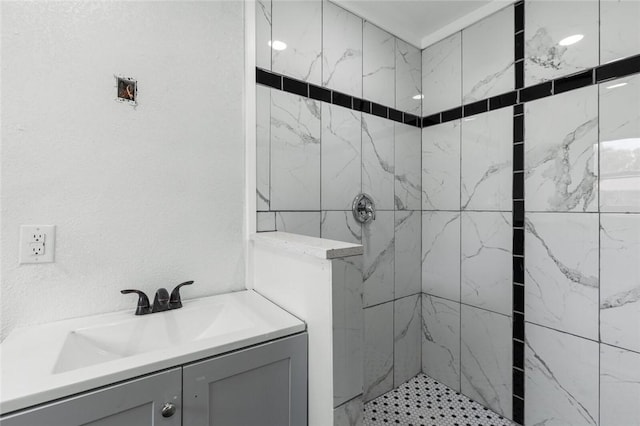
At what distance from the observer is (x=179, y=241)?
1245mm

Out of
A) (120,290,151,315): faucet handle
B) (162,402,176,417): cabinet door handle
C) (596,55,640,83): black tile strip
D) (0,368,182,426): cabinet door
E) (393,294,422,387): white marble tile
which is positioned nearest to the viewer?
(0,368,182,426): cabinet door

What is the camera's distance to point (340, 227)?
1680 mm

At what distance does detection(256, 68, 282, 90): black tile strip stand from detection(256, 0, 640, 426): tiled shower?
0.01 m

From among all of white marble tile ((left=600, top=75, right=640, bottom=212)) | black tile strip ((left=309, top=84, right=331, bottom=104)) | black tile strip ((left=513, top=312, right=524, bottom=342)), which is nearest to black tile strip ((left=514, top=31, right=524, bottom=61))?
white marble tile ((left=600, top=75, right=640, bottom=212))

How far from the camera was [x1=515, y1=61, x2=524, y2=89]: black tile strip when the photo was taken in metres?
1.59

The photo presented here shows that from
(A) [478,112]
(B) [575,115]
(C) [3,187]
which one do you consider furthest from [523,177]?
(C) [3,187]

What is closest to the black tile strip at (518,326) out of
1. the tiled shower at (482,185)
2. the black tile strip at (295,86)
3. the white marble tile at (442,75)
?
the tiled shower at (482,185)

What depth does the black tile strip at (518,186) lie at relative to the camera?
5.23ft

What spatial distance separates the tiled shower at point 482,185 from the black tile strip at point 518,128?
0.01 meters

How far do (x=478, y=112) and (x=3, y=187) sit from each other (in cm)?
225

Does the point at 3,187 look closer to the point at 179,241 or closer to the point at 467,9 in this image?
the point at 179,241

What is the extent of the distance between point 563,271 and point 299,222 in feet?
4.44

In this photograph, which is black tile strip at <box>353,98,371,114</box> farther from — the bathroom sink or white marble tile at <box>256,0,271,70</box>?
the bathroom sink

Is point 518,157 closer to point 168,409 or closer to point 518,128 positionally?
point 518,128
